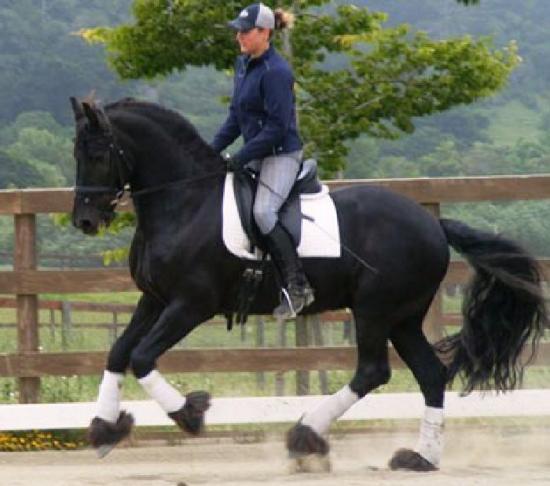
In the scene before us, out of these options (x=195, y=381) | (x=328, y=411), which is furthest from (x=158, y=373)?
(x=195, y=381)

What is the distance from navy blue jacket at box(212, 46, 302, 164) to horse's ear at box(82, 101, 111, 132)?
739mm

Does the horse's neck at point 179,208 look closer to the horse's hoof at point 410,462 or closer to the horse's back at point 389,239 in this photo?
the horse's back at point 389,239

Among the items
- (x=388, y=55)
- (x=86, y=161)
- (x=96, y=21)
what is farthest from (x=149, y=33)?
(x=96, y=21)

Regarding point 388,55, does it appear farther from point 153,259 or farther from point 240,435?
point 153,259

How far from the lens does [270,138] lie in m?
8.62

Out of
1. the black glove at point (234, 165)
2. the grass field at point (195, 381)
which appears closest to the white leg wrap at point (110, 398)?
the black glove at point (234, 165)

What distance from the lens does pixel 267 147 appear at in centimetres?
865

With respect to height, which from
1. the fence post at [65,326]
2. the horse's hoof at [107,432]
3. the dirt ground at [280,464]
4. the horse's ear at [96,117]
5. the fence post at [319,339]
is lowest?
the fence post at [65,326]

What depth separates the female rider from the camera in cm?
860

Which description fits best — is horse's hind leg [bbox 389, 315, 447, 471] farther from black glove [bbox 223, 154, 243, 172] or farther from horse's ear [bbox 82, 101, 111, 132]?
horse's ear [bbox 82, 101, 111, 132]

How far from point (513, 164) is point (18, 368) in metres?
A: 42.2

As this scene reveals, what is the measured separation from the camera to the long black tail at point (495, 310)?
354 inches

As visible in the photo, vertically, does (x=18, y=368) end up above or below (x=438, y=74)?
below

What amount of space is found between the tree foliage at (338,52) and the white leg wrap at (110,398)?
4.98 meters
